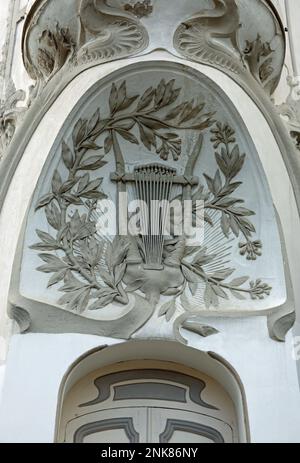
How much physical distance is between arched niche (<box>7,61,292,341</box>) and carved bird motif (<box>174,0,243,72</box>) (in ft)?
0.84

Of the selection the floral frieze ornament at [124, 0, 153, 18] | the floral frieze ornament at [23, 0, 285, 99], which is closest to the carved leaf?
the floral frieze ornament at [23, 0, 285, 99]

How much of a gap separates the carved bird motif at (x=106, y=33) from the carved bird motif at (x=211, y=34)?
0.33m

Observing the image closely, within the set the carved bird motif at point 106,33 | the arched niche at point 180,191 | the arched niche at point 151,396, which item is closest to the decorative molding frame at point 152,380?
the arched niche at point 151,396

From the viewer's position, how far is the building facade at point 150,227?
5641 mm

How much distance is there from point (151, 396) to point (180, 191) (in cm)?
166

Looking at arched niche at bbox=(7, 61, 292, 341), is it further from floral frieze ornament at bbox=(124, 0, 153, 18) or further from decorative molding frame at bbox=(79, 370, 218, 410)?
floral frieze ornament at bbox=(124, 0, 153, 18)

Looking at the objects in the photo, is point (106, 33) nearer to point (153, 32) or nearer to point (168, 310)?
point (153, 32)

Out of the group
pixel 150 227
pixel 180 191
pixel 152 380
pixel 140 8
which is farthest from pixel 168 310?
pixel 140 8

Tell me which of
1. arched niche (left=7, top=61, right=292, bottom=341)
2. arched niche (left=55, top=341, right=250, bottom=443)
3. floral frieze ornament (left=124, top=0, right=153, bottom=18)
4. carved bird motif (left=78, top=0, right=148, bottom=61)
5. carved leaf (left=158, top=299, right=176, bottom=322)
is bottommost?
arched niche (left=55, top=341, right=250, bottom=443)

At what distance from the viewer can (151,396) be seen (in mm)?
5953

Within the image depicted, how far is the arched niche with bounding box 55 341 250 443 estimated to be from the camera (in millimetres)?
5730
